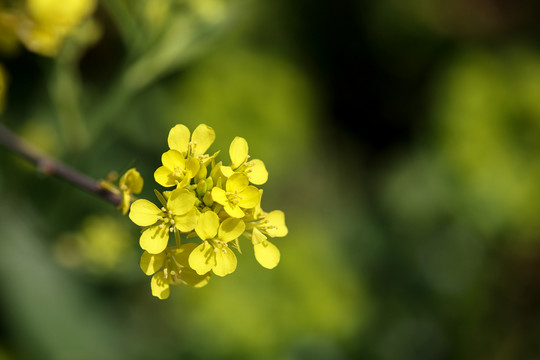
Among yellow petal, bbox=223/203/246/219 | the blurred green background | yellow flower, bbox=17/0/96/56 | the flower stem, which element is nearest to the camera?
yellow petal, bbox=223/203/246/219

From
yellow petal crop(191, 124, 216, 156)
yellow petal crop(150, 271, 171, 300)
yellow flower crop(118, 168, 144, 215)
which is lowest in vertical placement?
yellow petal crop(150, 271, 171, 300)

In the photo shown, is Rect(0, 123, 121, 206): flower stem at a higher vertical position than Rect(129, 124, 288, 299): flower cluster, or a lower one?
higher

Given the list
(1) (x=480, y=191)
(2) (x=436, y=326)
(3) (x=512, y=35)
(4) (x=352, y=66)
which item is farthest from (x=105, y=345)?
(3) (x=512, y=35)

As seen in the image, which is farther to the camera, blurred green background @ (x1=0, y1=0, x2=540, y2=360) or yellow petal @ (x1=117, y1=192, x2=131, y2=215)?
blurred green background @ (x1=0, y1=0, x2=540, y2=360)

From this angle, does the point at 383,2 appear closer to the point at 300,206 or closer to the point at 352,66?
the point at 352,66

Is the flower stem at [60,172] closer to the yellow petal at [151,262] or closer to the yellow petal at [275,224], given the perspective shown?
the yellow petal at [151,262]

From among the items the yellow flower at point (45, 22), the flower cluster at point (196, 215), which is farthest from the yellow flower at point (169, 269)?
the yellow flower at point (45, 22)

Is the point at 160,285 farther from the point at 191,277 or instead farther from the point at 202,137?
the point at 202,137

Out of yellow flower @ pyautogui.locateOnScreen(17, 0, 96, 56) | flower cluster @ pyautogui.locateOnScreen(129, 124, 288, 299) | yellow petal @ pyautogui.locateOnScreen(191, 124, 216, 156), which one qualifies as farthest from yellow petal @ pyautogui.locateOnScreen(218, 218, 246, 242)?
yellow flower @ pyautogui.locateOnScreen(17, 0, 96, 56)

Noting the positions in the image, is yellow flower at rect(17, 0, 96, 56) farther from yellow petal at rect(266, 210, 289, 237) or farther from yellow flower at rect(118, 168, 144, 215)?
yellow petal at rect(266, 210, 289, 237)
